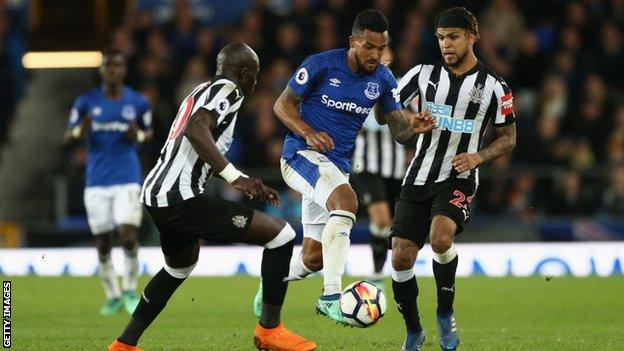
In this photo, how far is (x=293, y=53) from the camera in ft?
56.8

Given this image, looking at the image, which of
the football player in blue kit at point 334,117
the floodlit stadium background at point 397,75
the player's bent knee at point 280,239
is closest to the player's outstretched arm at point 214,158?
the player's bent knee at point 280,239

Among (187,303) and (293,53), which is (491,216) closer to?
(293,53)

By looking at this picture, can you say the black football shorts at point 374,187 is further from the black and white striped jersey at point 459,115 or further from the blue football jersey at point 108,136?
the black and white striped jersey at point 459,115

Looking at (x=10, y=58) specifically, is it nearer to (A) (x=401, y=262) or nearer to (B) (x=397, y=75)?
(B) (x=397, y=75)

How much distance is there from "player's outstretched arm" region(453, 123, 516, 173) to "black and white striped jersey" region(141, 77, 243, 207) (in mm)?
1477

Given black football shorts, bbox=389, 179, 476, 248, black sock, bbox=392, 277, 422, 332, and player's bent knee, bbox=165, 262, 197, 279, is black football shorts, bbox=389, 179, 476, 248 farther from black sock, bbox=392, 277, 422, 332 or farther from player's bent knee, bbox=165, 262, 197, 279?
player's bent knee, bbox=165, 262, 197, 279

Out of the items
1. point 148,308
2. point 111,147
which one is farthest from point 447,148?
point 111,147

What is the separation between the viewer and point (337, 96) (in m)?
8.39

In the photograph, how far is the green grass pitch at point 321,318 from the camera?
859 centimetres

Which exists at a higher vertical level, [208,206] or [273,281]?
[208,206]

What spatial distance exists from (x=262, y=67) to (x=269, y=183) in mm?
2164

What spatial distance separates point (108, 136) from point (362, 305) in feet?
17.4

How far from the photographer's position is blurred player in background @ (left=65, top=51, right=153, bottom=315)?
39.0 ft

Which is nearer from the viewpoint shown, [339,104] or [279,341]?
[279,341]
